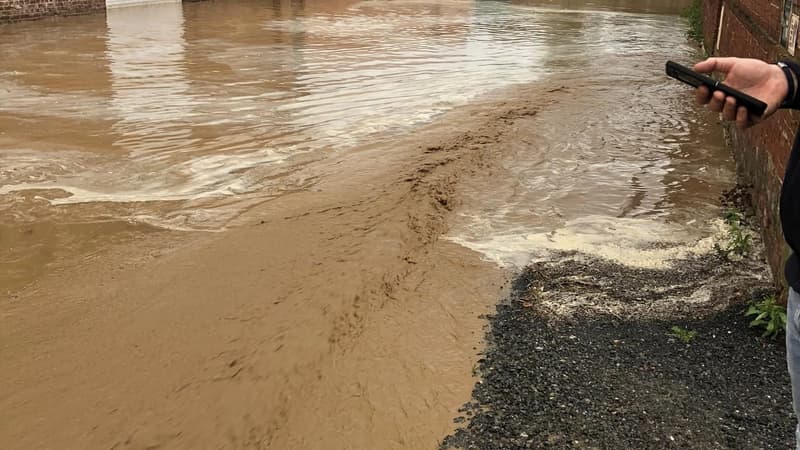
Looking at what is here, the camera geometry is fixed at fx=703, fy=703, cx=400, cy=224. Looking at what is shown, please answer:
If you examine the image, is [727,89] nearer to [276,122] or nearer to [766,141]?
[766,141]

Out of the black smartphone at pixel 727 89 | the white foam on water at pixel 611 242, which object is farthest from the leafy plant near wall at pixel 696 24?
the black smartphone at pixel 727 89

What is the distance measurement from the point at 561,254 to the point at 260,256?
248 cm

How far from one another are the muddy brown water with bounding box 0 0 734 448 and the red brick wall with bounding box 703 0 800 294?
513 millimetres

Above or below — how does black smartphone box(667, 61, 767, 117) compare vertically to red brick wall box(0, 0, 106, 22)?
below

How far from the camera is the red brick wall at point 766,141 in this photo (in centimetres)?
520

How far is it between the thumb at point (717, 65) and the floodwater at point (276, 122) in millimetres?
3625

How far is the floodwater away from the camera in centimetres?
671

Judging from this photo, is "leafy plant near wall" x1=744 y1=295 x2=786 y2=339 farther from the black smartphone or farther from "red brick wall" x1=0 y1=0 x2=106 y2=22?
"red brick wall" x1=0 y1=0 x2=106 y2=22

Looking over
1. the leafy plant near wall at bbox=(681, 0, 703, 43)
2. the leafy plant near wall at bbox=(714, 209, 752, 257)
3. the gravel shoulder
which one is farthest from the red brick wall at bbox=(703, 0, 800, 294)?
the leafy plant near wall at bbox=(681, 0, 703, 43)

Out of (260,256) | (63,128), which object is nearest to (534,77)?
(63,128)

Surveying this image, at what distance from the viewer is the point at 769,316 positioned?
4.43m

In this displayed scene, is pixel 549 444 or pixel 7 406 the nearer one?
pixel 549 444

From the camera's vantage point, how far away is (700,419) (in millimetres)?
3518

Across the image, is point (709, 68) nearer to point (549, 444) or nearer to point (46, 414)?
point (549, 444)
